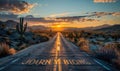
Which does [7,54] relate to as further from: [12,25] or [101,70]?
[12,25]

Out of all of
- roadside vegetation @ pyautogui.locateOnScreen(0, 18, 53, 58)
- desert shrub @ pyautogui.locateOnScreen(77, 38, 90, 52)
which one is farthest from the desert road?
desert shrub @ pyautogui.locateOnScreen(77, 38, 90, 52)

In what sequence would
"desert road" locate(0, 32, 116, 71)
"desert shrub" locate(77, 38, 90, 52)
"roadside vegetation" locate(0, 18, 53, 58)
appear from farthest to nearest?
"desert shrub" locate(77, 38, 90, 52) → "roadside vegetation" locate(0, 18, 53, 58) → "desert road" locate(0, 32, 116, 71)

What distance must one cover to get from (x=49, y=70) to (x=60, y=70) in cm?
60

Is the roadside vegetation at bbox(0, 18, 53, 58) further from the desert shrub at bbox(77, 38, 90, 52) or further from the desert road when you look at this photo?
the desert shrub at bbox(77, 38, 90, 52)

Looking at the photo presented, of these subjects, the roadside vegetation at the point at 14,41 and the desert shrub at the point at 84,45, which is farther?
the desert shrub at the point at 84,45

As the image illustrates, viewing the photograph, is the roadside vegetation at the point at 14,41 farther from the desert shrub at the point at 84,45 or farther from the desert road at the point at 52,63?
the desert shrub at the point at 84,45

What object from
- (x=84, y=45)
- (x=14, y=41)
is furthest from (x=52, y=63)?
(x=14, y=41)

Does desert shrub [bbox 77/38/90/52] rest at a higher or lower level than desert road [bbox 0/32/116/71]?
lower

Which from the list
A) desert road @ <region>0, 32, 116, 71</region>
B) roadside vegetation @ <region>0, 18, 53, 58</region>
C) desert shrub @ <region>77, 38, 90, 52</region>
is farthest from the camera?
desert shrub @ <region>77, 38, 90, 52</region>

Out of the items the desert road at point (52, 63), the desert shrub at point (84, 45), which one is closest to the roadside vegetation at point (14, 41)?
the desert road at point (52, 63)

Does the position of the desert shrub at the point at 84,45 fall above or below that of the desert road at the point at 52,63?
below

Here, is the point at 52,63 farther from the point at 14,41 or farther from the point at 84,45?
the point at 14,41

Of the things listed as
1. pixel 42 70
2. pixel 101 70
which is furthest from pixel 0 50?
pixel 101 70

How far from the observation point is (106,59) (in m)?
19.4
